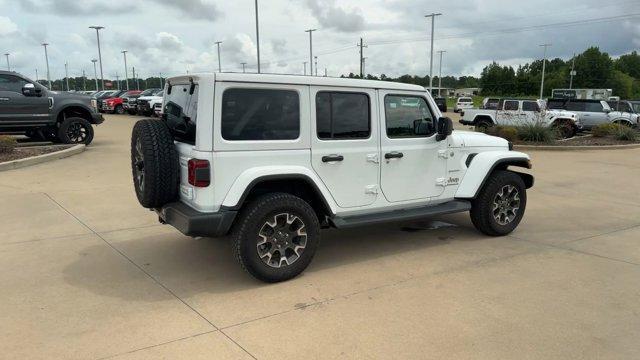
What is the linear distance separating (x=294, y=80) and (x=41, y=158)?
340 inches

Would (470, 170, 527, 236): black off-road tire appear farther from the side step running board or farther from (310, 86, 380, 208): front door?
(310, 86, 380, 208): front door

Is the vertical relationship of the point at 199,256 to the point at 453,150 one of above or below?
below

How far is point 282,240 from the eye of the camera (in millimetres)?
4375

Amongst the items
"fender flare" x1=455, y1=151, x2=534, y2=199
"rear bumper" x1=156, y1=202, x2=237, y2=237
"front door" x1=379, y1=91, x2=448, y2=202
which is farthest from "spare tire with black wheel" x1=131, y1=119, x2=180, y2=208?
"fender flare" x1=455, y1=151, x2=534, y2=199

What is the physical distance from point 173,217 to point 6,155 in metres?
8.52

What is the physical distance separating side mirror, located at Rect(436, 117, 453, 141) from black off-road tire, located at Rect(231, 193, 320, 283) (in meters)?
1.73

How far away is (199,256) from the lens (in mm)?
5152

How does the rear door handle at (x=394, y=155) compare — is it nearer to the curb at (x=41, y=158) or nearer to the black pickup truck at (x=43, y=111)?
the curb at (x=41, y=158)

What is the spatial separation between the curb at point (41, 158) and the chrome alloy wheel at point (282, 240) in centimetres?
791

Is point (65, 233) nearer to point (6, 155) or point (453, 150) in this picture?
point (453, 150)

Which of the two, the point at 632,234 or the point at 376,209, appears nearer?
the point at 376,209

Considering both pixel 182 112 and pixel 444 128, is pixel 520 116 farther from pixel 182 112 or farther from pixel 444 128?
pixel 182 112

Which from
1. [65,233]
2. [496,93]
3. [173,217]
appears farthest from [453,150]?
[496,93]

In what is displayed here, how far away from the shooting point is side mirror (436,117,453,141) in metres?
5.21
